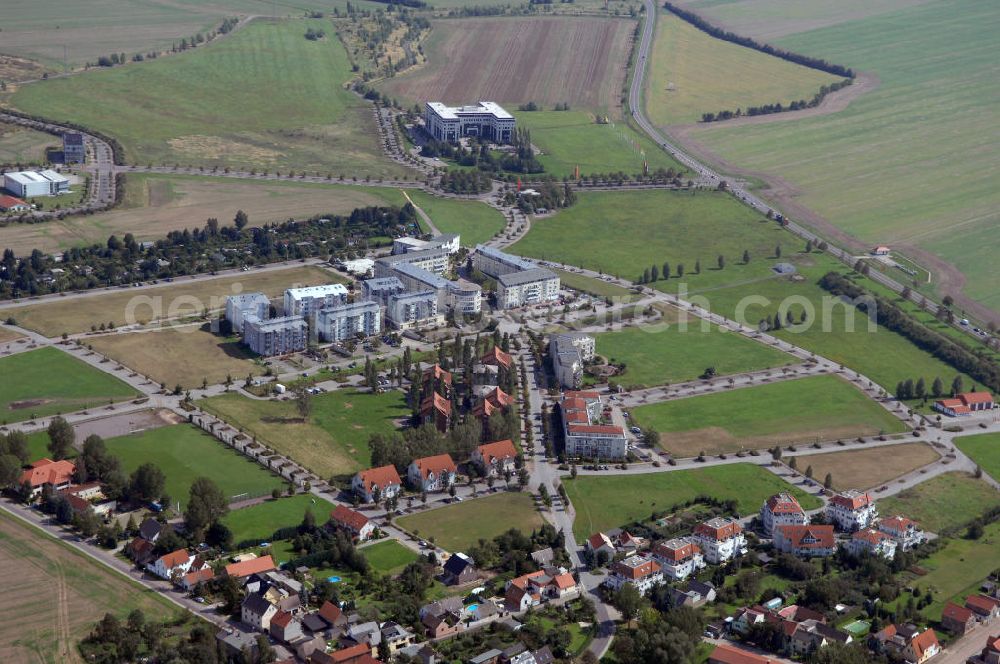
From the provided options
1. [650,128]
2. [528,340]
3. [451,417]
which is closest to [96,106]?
[650,128]

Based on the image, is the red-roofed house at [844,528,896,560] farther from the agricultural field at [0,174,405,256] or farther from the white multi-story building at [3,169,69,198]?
the white multi-story building at [3,169,69,198]

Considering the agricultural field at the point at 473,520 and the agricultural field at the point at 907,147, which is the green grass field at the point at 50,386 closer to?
the agricultural field at the point at 473,520

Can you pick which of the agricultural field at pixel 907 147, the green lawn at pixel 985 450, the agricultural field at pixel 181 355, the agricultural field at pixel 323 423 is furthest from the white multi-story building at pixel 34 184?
the green lawn at pixel 985 450

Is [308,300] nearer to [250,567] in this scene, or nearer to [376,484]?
[376,484]

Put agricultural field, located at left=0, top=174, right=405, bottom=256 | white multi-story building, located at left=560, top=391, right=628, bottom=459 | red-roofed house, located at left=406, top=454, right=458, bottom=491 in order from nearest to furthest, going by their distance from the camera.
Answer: red-roofed house, located at left=406, top=454, right=458, bottom=491, white multi-story building, located at left=560, top=391, right=628, bottom=459, agricultural field, located at left=0, top=174, right=405, bottom=256

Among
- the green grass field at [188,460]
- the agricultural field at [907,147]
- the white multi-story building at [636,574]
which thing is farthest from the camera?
the agricultural field at [907,147]

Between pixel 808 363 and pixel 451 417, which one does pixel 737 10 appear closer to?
pixel 808 363

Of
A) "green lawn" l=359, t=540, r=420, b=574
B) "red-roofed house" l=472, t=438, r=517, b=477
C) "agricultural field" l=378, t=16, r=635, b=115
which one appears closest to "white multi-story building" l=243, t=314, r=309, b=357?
"red-roofed house" l=472, t=438, r=517, b=477
